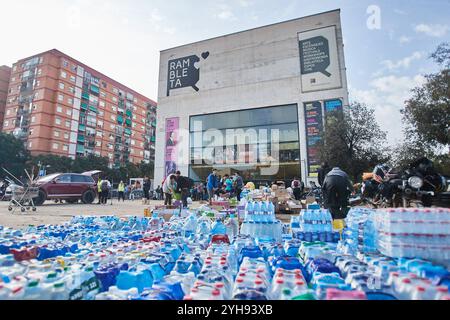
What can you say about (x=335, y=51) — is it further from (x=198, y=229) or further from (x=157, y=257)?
(x=157, y=257)

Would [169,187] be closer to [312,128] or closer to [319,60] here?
[312,128]

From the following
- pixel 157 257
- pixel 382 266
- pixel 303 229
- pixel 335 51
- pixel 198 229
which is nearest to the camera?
pixel 382 266

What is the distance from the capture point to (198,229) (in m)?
3.94

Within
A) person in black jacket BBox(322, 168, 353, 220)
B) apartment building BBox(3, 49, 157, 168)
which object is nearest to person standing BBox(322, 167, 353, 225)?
person in black jacket BBox(322, 168, 353, 220)

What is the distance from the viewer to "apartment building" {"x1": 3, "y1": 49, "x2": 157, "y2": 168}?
46000mm

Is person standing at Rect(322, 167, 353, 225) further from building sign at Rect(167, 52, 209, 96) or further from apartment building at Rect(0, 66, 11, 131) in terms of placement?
apartment building at Rect(0, 66, 11, 131)

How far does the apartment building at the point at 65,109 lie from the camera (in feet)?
151

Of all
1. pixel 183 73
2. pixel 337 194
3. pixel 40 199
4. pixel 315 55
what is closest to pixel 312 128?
pixel 315 55

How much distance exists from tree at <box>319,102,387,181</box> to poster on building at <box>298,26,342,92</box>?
7923mm

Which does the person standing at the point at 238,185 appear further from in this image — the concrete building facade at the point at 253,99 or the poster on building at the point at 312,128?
the poster on building at the point at 312,128

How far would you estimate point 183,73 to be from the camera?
3000 centimetres

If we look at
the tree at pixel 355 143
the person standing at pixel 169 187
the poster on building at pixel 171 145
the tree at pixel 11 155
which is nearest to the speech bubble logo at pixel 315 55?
the tree at pixel 355 143
